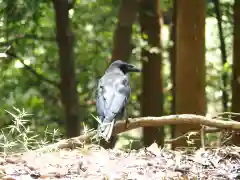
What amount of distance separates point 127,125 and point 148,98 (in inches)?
131

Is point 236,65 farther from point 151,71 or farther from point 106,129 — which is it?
point 106,129

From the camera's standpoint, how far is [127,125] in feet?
11.3

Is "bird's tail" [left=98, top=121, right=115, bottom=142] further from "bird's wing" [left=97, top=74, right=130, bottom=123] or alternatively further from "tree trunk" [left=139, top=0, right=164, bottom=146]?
"tree trunk" [left=139, top=0, right=164, bottom=146]

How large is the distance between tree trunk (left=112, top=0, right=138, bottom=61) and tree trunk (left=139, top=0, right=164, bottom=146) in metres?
0.65

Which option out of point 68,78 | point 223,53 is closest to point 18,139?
point 68,78

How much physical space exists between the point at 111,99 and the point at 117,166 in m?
1.78

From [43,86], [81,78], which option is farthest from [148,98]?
[43,86]

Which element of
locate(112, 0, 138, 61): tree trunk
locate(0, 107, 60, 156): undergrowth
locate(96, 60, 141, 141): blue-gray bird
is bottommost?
locate(0, 107, 60, 156): undergrowth

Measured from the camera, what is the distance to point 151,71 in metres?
6.72

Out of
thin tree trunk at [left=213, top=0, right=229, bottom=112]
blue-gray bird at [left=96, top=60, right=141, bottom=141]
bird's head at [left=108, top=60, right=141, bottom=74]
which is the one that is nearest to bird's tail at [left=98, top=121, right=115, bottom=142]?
blue-gray bird at [left=96, top=60, right=141, bottom=141]

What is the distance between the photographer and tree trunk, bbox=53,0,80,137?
637 cm

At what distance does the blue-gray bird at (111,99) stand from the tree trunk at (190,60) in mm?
663

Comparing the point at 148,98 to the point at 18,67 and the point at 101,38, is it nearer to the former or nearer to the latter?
the point at 101,38

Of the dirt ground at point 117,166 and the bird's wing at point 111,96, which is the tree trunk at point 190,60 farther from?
the dirt ground at point 117,166
